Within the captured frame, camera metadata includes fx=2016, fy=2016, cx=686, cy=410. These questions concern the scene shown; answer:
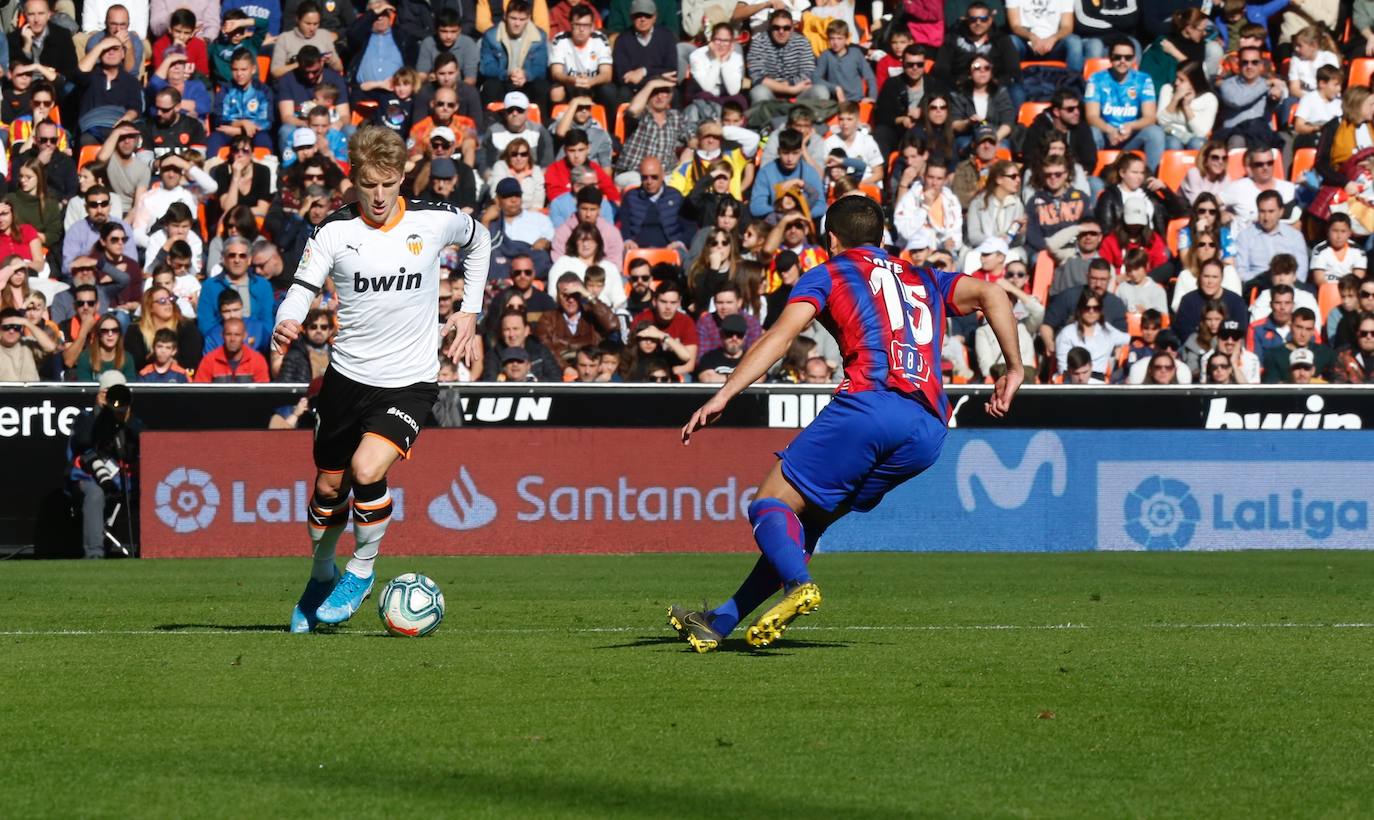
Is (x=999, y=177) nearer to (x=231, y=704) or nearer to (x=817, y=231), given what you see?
(x=817, y=231)

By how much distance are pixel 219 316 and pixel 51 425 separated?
209cm

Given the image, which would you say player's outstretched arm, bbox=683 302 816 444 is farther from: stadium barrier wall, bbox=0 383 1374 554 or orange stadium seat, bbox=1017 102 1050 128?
orange stadium seat, bbox=1017 102 1050 128

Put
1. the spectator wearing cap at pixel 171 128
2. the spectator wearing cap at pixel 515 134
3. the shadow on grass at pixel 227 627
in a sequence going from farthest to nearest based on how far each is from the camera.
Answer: the spectator wearing cap at pixel 515 134
the spectator wearing cap at pixel 171 128
the shadow on grass at pixel 227 627

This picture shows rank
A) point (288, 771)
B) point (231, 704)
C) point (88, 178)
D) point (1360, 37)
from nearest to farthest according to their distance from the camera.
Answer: point (288, 771)
point (231, 704)
point (88, 178)
point (1360, 37)

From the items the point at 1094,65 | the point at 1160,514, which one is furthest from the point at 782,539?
the point at 1094,65

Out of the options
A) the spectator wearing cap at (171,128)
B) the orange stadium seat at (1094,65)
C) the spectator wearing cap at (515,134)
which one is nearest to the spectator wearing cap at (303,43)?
the spectator wearing cap at (171,128)

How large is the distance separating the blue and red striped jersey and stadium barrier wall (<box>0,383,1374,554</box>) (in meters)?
9.14

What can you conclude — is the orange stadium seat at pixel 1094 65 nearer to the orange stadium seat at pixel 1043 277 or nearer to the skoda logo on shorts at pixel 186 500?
the orange stadium seat at pixel 1043 277

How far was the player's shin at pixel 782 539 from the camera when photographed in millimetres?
8484

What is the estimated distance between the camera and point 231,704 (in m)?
7.26

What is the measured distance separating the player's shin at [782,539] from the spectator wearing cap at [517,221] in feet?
40.5

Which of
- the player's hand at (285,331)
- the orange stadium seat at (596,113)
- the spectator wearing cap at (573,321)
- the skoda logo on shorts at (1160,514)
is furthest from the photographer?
the orange stadium seat at (596,113)

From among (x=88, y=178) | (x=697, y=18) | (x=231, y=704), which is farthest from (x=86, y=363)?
(x=231, y=704)

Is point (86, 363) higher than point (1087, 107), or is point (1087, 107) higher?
point (1087, 107)
